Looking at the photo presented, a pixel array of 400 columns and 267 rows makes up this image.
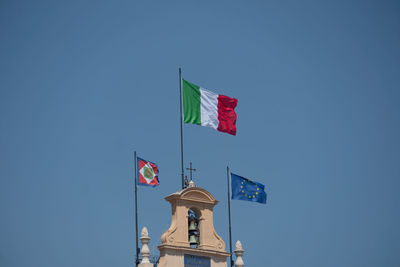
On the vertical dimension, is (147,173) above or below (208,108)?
below

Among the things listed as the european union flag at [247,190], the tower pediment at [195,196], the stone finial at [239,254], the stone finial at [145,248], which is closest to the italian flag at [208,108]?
the european union flag at [247,190]

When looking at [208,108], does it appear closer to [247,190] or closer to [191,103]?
[191,103]

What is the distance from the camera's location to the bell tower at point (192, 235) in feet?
139

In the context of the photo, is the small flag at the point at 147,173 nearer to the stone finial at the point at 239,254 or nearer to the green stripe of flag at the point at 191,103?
the green stripe of flag at the point at 191,103

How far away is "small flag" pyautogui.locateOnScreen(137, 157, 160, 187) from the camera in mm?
44531

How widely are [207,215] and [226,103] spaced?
28.3 ft

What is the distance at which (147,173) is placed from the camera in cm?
4494

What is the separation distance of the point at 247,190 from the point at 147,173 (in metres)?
7.18

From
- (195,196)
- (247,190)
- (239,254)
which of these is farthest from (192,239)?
(247,190)

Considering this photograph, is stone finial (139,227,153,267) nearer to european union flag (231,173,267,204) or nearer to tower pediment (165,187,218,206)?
tower pediment (165,187,218,206)

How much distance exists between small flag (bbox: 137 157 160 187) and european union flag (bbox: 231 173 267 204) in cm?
533

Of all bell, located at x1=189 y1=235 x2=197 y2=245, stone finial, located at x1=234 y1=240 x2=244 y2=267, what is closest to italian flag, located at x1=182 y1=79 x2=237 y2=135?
bell, located at x1=189 y1=235 x2=197 y2=245

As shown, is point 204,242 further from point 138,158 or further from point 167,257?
point 138,158

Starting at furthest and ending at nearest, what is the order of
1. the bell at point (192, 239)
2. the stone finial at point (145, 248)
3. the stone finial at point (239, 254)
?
the stone finial at point (239, 254), the bell at point (192, 239), the stone finial at point (145, 248)
